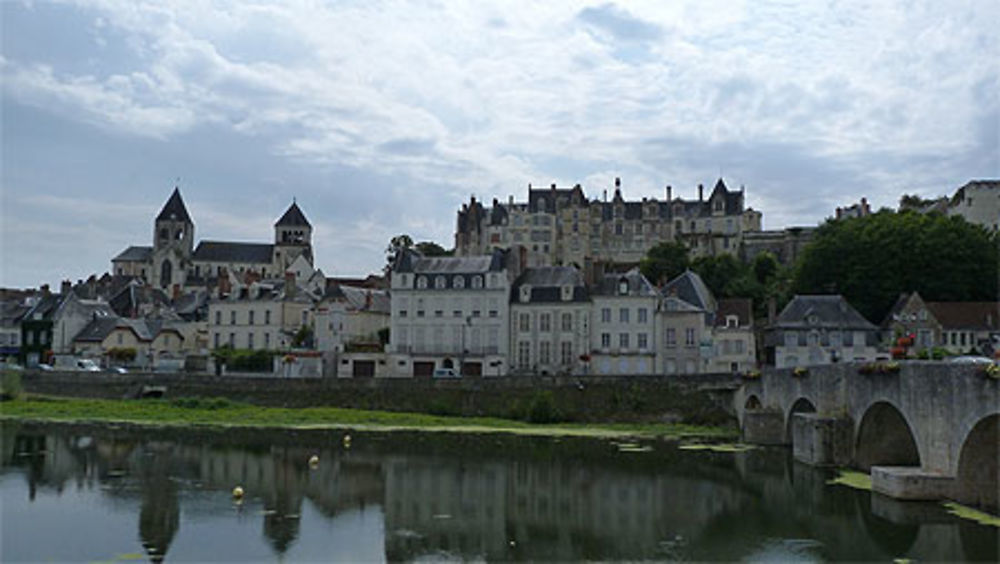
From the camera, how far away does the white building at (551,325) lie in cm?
4925

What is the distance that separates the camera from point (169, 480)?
972 inches

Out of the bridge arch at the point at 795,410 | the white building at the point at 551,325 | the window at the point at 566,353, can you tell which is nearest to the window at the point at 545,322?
the white building at the point at 551,325

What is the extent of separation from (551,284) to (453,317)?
18.3 ft

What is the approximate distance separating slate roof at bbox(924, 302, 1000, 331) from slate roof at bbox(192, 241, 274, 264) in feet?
234

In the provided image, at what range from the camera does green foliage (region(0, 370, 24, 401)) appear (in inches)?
1795

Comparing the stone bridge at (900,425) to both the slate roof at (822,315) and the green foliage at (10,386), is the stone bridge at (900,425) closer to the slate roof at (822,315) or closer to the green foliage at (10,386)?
the slate roof at (822,315)

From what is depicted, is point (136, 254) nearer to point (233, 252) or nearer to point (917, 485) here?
point (233, 252)

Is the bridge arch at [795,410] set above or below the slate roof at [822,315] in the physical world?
below

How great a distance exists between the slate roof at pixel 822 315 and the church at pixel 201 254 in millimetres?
61156

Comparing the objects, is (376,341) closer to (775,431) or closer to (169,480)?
(775,431)

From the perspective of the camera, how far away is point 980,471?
20250 millimetres

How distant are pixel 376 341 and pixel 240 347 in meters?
8.70

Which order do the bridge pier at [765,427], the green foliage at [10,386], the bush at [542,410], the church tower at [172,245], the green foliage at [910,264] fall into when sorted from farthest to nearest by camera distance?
the church tower at [172,245] → the green foliage at [910,264] → the green foliage at [10,386] → the bush at [542,410] → the bridge pier at [765,427]

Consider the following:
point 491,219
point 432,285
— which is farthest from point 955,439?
point 491,219
